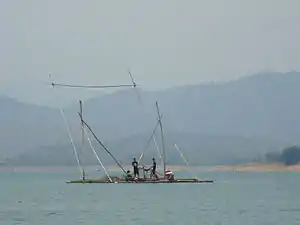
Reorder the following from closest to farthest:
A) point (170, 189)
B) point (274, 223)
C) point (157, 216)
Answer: point (274, 223) → point (157, 216) → point (170, 189)

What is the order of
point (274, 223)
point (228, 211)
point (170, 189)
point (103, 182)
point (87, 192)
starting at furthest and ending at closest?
point (103, 182) < point (170, 189) < point (87, 192) < point (228, 211) < point (274, 223)

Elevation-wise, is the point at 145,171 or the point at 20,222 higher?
the point at 145,171

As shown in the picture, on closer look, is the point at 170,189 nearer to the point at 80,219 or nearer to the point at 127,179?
the point at 127,179

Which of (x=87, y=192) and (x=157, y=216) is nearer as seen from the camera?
(x=157, y=216)

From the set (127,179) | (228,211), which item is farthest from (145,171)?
(228,211)

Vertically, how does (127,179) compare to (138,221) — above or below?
above

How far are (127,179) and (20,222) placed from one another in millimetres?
57073

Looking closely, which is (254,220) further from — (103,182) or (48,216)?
(103,182)

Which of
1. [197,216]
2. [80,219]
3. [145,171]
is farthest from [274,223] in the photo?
[145,171]

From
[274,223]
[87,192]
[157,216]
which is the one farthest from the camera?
[87,192]

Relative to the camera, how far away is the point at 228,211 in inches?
3169

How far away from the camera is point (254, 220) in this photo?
232 feet

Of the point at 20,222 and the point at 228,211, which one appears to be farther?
the point at 228,211

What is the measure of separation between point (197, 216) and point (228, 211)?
6.13 meters
